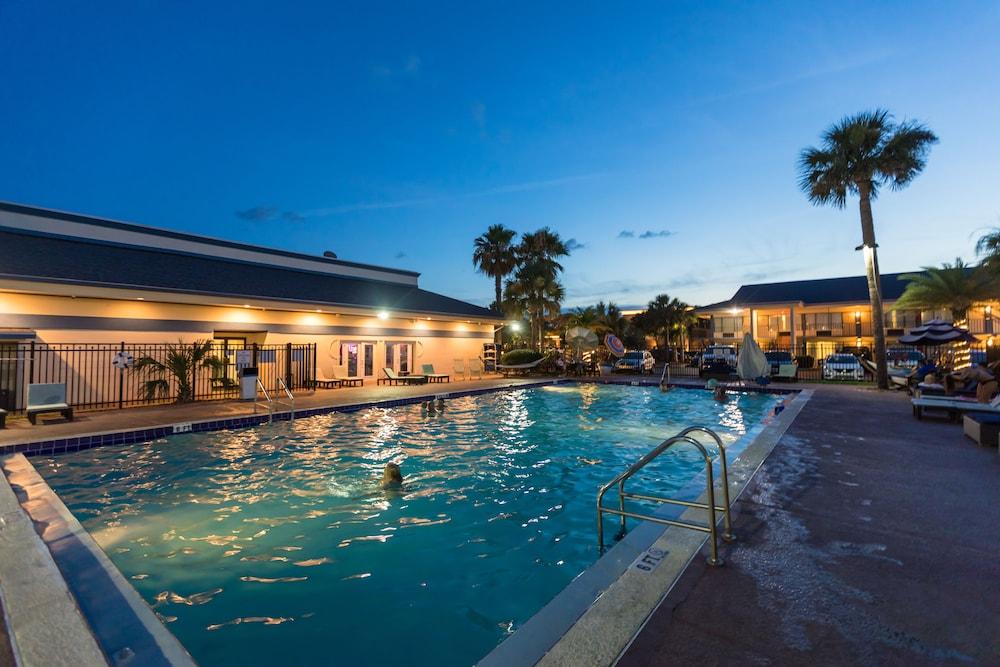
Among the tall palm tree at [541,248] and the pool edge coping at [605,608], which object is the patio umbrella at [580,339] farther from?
the pool edge coping at [605,608]

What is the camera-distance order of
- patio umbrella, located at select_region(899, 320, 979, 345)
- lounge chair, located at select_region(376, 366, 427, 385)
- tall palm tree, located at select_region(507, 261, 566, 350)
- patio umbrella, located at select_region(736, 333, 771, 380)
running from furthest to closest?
1. tall palm tree, located at select_region(507, 261, 566, 350)
2. lounge chair, located at select_region(376, 366, 427, 385)
3. patio umbrella, located at select_region(736, 333, 771, 380)
4. patio umbrella, located at select_region(899, 320, 979, 345)

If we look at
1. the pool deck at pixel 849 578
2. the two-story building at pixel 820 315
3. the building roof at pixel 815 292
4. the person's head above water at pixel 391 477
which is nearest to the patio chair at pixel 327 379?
the person's head above water at pixel 391 477

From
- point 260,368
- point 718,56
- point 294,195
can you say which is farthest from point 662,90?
point 294,195

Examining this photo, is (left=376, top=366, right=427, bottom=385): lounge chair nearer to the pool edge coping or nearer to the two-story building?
the pool edge coping

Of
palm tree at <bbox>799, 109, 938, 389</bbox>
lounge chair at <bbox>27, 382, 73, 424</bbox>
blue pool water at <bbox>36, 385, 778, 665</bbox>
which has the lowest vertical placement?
blue pool water at <bbox>36, 385, 778, 665</bbox>

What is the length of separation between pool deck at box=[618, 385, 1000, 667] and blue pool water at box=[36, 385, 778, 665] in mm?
1451

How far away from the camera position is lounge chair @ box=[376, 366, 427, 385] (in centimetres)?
1972

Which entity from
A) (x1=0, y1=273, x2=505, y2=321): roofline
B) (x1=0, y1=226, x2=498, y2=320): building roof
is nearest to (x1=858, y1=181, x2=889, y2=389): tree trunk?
(x1=0, y1=226, x2=498, y2=320): building roof

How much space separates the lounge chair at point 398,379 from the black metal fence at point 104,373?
4.41m

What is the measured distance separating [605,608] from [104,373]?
16.5 metres

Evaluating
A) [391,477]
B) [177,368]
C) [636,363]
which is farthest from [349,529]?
[636,363]

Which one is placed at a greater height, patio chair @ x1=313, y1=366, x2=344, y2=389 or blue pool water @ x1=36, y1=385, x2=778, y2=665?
patio chair @ x1=313, y1=366, x2=344, y2=389

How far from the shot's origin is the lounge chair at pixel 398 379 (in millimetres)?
19719

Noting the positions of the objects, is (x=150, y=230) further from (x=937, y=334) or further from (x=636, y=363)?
(x=937, y=334)
